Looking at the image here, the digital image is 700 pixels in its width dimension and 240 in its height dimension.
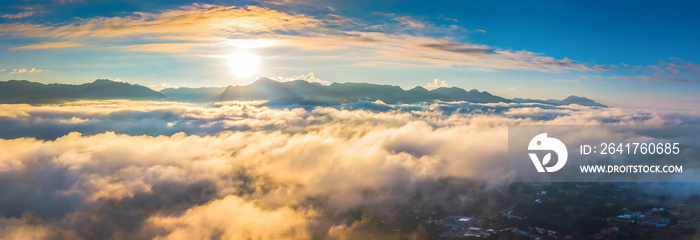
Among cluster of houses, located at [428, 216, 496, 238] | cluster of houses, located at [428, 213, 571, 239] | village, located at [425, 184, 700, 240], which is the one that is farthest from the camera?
village, located at [425, 184, 700, 240]

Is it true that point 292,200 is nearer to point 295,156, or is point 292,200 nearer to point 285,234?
point 285,234

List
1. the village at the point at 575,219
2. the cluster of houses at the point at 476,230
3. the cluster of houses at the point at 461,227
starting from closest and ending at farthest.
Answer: the cluster of houses at the point at 476,230
the cluster of houses at the point at 461,227
the village at the point at 575,219

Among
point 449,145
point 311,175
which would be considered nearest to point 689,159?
point 449,145

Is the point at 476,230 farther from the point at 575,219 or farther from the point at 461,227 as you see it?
the point at 575,219

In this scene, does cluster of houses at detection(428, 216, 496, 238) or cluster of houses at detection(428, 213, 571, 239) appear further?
cluster of houses at detection(428, 216, 496, 238)

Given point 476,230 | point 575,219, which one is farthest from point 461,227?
point 575,219

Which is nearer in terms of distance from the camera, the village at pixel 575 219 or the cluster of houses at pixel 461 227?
the cluster of houses at pixel 461 227

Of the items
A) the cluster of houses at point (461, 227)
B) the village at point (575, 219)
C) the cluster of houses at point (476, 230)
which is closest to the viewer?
the cluster of houses at point (476, 230)

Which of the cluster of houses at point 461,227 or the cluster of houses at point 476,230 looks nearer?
the cluster of houses at point 476,230

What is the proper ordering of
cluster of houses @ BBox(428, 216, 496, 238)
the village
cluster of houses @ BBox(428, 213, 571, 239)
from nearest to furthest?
cluster of houses @ BBox(428, 213, 571, 239) < cluster of houses @ BBox(428, 216, 496, 238) < the village

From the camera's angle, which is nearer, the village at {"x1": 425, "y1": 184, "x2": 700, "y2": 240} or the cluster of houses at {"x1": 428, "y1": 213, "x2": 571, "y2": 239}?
the cluster of houses at {"x1": 428, "y1": 213, "x2": 571, "y2": 239}

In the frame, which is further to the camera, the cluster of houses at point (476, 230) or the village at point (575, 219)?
the village at point (575, 219)
